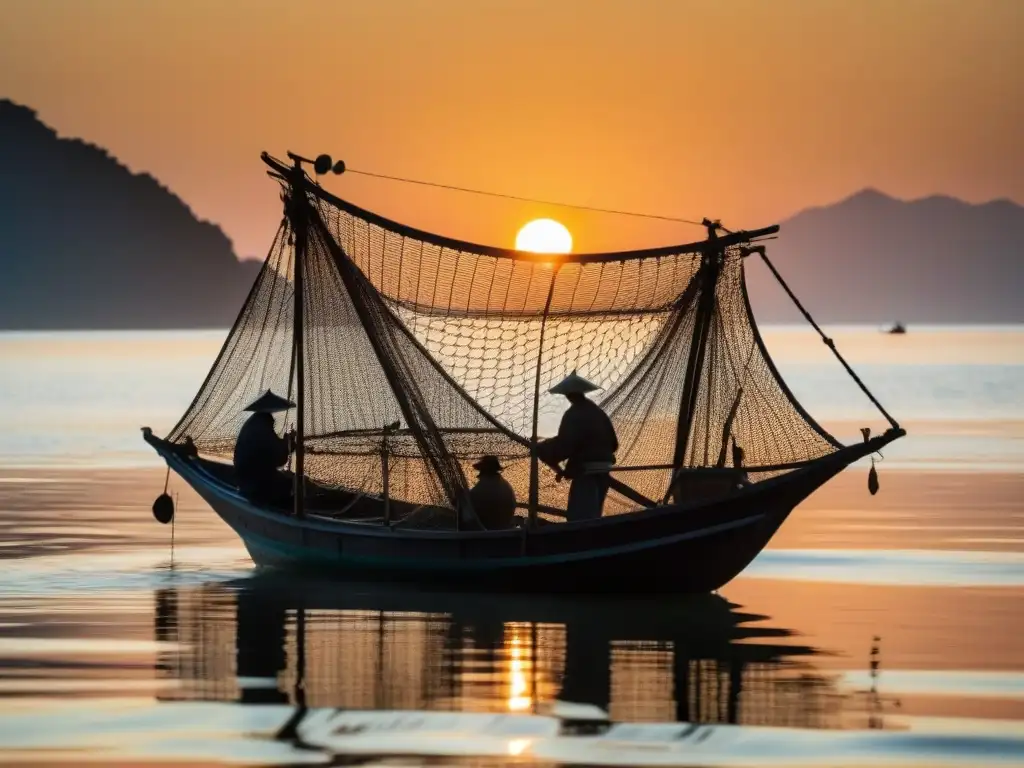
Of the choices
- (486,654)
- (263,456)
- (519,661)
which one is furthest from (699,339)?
(519,661)

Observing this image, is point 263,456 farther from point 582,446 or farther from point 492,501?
point 582,446

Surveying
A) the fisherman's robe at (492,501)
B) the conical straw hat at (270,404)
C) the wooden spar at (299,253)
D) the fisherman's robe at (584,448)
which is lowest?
the fisherman's robe at (492,501)

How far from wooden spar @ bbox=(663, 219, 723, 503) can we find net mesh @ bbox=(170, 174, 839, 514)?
0.03m

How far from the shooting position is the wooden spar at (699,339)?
80.1 feet

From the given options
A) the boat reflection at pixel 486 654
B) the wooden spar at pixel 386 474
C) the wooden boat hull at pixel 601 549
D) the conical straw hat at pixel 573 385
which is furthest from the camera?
the wooden spar at pixel 386 474

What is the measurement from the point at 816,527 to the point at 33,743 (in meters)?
18.2

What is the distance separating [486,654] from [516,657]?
35 centimetres

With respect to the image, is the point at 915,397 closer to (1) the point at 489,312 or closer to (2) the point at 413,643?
(1) the point at 489,312

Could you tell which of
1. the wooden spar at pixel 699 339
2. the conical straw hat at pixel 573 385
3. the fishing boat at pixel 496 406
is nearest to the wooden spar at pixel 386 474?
the fishing boat at pixel 496 406

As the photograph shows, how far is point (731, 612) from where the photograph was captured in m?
21.7

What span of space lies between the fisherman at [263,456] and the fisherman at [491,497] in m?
2.85

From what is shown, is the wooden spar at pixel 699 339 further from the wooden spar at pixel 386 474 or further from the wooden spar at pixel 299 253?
the wooden spar at pixel 299 253

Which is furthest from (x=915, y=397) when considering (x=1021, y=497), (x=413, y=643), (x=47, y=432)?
(x=413, y=643)

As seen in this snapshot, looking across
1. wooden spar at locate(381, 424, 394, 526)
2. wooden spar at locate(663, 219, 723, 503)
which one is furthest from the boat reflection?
wooden spar at locate(663, 219, 723, 503)
